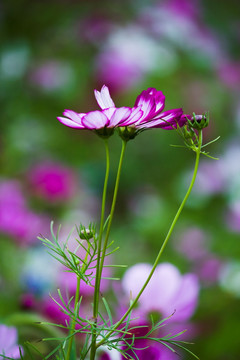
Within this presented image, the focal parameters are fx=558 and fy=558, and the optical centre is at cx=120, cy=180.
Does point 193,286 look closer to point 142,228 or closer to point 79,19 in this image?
point 142,228

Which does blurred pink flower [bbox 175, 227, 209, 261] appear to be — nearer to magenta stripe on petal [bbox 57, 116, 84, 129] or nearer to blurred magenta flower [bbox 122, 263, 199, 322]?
blurred magenta flower [bbox 122, 263, 199, 322]

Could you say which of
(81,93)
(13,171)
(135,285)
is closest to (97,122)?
(135,285)

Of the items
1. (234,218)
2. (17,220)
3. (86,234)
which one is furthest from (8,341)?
(234,218)

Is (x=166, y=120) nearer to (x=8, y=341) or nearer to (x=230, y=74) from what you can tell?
(x=8, y=341)

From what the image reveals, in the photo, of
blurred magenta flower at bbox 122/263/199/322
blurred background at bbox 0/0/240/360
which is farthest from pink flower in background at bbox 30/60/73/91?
blurred magenta flower at bbox 122/263/199/322

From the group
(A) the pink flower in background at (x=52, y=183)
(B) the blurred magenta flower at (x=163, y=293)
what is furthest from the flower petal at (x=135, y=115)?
(A) the pink flower in background at (x=52, y=183)
